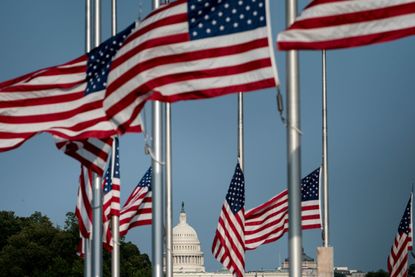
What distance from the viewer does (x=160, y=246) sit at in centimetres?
2250

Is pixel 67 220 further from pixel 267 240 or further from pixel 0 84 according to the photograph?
pixel 0 84

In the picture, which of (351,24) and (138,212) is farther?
(138,212)

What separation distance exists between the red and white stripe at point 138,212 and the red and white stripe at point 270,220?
3.84 meters

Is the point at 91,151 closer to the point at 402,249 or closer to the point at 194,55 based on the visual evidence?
the point at 194,55

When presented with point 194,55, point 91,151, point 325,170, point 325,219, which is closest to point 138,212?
point 325,219

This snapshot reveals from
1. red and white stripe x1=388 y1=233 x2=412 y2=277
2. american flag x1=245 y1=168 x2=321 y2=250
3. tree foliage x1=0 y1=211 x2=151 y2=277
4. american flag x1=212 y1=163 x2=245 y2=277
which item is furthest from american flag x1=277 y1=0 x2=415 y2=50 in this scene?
tree foliage x1=0 y1=211 x2=151 y2=277

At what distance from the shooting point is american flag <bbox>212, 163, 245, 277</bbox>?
35963 millimetres

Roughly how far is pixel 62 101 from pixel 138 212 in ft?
48.7

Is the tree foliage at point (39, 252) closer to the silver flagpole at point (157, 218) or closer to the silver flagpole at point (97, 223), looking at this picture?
the silver flagpole at point (97, 223)

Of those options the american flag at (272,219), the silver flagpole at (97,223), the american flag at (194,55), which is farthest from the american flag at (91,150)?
the american flag at (272,219)

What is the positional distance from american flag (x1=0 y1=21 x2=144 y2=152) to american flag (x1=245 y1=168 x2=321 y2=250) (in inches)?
679

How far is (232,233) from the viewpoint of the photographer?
119 ft

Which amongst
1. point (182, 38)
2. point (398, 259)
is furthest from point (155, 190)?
point (398, 259)

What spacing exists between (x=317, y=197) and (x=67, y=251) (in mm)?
85890
